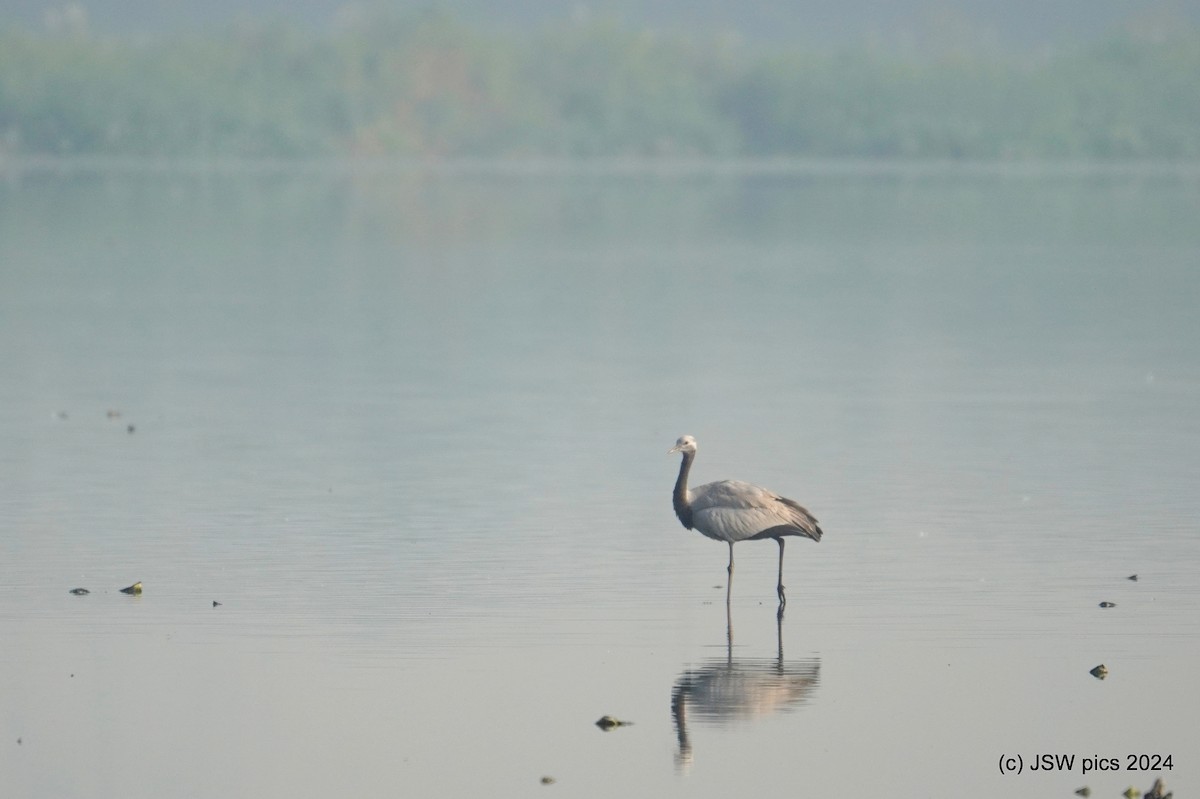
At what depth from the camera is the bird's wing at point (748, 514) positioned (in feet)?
39.6

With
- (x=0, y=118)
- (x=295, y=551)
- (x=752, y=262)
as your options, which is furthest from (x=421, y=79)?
(x=295, y=551)

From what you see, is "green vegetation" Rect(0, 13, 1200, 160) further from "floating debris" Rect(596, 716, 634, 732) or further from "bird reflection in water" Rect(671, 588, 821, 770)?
"floating debris" Rect(596, 716, 634, 732)

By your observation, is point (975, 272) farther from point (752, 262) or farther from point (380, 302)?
point (380, 302)

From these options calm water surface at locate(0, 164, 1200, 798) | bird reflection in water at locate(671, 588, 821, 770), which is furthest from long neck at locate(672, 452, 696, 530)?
bird reflection in water at locate(671, 588, 821, 770)

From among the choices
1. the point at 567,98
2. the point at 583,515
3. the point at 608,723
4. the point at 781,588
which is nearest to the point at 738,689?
the point at 608,723

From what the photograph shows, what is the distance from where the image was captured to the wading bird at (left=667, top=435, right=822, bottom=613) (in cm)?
1208

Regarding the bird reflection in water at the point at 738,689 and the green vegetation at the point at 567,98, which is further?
the green vegetation at the point at 567,98

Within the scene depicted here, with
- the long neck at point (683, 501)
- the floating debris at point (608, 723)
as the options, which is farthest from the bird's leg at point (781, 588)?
the floating debris at point (608, 723)

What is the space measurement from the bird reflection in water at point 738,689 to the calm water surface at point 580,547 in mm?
21

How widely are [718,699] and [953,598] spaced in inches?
95.3

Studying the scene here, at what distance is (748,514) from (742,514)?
29 millimetres

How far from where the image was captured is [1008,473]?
16.8 meters

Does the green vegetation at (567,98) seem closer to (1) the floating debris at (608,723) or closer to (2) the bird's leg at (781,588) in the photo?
(2) the bird's leg at (781,588)

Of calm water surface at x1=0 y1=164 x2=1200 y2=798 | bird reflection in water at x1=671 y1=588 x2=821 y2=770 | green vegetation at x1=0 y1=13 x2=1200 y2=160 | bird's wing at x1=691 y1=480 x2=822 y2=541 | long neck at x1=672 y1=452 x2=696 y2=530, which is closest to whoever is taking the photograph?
calm water surface at x1=0 y1=164 x2=1200 y2=798
